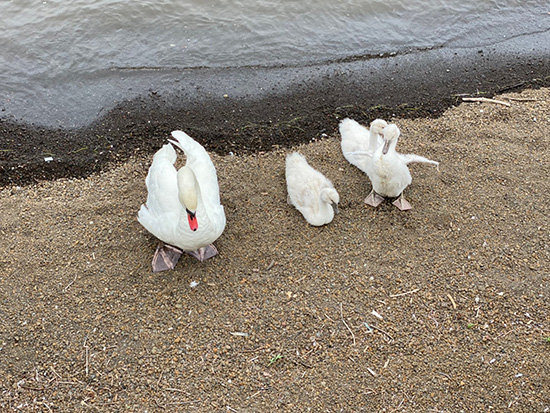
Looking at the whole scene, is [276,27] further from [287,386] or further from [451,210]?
[287,386]

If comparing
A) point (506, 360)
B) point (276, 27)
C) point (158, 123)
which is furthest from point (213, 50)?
point (506, 360)

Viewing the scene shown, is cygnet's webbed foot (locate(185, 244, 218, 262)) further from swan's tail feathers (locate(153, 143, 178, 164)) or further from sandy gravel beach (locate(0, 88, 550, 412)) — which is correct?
swan's tail feathers (locate(153, 143, 178, 164))

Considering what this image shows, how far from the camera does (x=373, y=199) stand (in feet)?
17.7

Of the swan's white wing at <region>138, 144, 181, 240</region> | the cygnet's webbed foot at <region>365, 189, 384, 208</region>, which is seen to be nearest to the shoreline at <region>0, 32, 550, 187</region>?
the cygnet's webbed foot at <region>365, 189, 384, 208</region>

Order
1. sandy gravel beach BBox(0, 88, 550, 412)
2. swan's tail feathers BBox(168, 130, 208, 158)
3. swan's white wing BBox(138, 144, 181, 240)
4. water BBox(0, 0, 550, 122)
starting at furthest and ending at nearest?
water BBox(0, 0, 550, 122)
swan's tail feathers BBox(168, 130, 208, 158)
swan's white wing BBox(138, 144, 181, 240)
sandy gravel beach BBox(0, 88, 550, 412)

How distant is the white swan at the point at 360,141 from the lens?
5.63m

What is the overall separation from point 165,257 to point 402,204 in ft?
9.13

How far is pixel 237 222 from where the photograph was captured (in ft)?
16.9

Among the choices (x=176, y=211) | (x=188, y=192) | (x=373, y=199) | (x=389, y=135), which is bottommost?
(x=373, y=199)

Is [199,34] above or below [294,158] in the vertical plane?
above

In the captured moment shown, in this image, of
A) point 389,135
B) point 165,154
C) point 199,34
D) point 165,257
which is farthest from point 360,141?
point 199,34

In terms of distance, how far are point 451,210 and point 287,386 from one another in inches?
113

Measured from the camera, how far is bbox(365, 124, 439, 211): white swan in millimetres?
4973

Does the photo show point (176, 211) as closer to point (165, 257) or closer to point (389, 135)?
point (165, 257)
